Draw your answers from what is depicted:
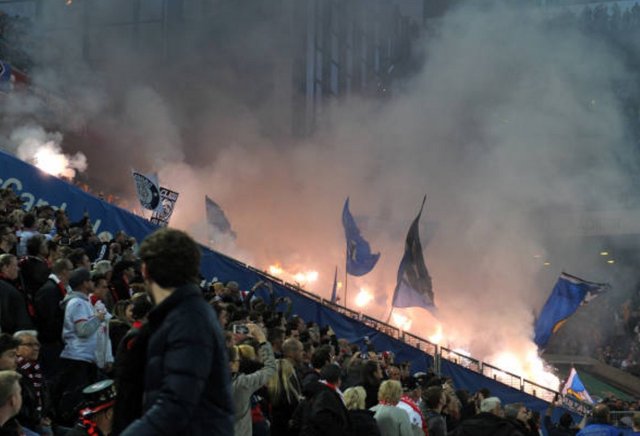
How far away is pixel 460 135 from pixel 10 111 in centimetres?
1696

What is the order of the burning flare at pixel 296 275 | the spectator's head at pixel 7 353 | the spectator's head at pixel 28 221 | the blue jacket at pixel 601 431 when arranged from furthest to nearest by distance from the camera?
the burning flare at pixel 296 275 < the spectator's head at pixel 28 221 < the blue jacket at pixel 601 431 < the spectator's head at pixel 7 353

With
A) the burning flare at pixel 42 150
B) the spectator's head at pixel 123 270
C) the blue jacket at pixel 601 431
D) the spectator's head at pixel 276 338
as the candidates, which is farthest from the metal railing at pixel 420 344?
the spectator's head at pixel 276 338

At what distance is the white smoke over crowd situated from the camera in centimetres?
2414

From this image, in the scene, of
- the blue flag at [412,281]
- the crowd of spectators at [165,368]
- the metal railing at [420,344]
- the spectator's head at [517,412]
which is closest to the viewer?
the crowd of spectators at [165,368]

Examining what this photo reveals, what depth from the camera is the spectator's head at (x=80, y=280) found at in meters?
5.16

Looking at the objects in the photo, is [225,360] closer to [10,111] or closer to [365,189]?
[10,111]

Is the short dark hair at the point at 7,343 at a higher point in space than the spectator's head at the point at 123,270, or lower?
lower

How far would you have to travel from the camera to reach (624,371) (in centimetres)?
2298

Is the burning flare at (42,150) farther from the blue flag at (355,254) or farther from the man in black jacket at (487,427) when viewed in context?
the man in black jacket at (487,427)

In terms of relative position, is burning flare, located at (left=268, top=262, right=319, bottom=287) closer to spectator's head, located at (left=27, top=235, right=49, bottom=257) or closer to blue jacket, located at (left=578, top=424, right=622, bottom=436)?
blue jacket, located at (left=578, top=424, right=622, bottom=436)

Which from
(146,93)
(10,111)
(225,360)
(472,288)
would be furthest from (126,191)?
(225,360)

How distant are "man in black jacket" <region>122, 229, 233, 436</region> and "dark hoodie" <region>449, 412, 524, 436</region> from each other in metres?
2.54

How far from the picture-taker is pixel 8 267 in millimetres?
5246

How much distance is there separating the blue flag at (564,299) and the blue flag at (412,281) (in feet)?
5.88
